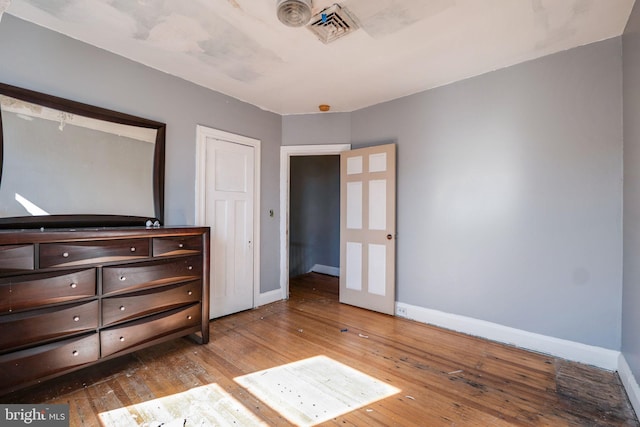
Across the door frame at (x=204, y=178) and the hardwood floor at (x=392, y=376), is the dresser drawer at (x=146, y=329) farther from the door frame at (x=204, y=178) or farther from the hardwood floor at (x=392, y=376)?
the door frame at (x=204, y=178)

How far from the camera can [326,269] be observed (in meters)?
5.68

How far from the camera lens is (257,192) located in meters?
3.60

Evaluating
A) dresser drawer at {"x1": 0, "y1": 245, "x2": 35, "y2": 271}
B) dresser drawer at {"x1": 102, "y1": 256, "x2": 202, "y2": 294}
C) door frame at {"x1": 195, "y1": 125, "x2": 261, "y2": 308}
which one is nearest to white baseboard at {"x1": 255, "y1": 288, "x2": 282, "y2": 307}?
door frame at {"x1": 195, "y1": 125, "x2": 261, "y2": 308}

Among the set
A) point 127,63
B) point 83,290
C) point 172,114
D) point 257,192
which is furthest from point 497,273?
point 127,63

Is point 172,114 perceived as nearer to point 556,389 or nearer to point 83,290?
point 83,290

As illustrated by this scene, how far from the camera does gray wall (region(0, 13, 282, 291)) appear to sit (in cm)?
201

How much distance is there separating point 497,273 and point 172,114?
3.58 m

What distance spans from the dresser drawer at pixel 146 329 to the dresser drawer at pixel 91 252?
0.50 metres

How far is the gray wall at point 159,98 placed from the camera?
6.58 feet

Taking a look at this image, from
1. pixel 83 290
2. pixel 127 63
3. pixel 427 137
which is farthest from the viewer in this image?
pixel 427 137

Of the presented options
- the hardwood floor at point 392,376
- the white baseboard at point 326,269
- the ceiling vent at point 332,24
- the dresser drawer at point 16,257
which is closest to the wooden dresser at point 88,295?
the dresser drawer at point 16,257

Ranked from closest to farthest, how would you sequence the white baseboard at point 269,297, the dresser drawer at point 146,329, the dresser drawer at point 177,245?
1. the dresser drawer at point 146,329
2. the dresser drawer at point 177,245
3. the white baseboard at point 269,297

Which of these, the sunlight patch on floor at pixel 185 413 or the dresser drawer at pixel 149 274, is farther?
the dresser drawer at pixel 149 274

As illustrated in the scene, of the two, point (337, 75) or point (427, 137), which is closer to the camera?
point (337, 75)
